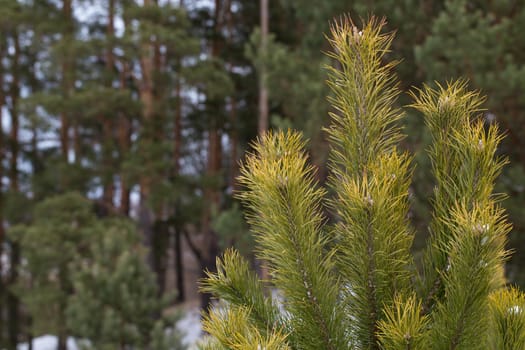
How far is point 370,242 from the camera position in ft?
4.28

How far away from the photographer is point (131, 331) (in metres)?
7.30

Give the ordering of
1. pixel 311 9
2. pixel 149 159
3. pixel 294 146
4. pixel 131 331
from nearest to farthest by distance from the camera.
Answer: pixel 294 146, pixel 131 331, pixel 311 9, pixel 149 159

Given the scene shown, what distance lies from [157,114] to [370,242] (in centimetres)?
1148

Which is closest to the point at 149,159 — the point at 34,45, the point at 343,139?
the point at 34,45

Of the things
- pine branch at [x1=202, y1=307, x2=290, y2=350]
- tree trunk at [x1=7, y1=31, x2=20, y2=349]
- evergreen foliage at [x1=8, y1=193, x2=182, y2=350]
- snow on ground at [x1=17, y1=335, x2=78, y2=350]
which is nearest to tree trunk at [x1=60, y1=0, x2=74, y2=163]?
tree trunk at [x1=7, y1=31, x2=20, y2=349]

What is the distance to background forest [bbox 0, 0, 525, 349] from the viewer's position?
7438 mm

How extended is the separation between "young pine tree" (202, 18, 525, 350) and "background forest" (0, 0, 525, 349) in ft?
8.01

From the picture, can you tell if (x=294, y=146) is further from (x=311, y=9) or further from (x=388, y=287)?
(x=311, y=9)

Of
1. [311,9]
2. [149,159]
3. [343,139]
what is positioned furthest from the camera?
[149,159]

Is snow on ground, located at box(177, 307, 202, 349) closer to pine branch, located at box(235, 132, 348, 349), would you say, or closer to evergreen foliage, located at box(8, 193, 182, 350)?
evergreen foliage, located at box(8, 193, 182, 350)

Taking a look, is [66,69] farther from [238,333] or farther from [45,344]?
[238,333]

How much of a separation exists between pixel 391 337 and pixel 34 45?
12305 mm

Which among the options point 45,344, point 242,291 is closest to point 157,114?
point 45,344

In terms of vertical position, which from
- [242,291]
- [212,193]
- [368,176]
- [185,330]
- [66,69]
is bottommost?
[185,330]
